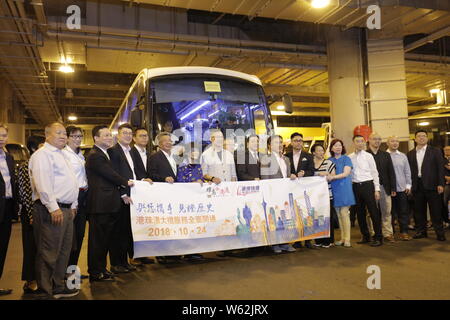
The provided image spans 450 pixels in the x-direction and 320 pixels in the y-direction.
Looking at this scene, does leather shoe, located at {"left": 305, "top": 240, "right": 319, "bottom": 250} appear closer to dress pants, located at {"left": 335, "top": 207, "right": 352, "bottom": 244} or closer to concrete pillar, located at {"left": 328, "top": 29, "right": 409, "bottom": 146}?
dress pants, located at {"left": 335, "top": 207, "right": 352, "bottom": 244}

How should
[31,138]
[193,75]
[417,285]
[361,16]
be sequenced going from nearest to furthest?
[417,285] < [31,138] < [193,75] < [361,16]

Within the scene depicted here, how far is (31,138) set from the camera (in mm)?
5090

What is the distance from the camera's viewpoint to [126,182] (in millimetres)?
4676

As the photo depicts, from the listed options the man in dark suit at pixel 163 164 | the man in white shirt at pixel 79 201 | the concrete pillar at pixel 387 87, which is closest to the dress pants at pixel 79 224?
the man in white shirt at pixel 79 201

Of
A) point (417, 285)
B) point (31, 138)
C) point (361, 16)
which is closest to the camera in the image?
point (417, 285)

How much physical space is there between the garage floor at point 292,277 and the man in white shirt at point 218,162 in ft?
4.34

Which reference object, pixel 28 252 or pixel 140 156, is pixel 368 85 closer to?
pixel 140 156

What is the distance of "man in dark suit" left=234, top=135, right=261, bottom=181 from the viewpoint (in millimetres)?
5840

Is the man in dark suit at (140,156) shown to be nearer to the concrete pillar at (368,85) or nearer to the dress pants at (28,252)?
the dress pants at (28,252)

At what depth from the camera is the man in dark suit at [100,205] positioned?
4.55 metres

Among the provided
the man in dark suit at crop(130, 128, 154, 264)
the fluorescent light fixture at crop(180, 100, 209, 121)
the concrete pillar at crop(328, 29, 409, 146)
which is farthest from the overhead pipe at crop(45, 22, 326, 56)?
the man in dark suit at crop(130, 128, 154, 264)
